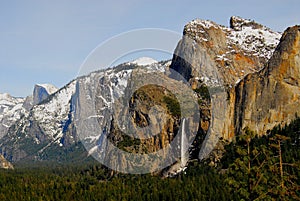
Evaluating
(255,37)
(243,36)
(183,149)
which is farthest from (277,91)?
(243,36)

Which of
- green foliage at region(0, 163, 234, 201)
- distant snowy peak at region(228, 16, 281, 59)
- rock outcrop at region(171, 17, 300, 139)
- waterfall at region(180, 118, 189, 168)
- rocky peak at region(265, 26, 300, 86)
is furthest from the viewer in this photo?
distant snowy peak at region(228, 16, 281, 59)

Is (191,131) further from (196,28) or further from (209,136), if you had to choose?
(196,28)

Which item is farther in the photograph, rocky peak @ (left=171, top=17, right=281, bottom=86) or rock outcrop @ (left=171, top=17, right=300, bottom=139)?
rocky peak @ (left=171, top=17, right=281, bottom=86)

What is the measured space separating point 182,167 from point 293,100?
38.8m

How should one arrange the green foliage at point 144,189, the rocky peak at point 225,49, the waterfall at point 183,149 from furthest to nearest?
the rocky peak at point 225,49 < the waterfall at point 183,149 < the green foliage at point 144,189

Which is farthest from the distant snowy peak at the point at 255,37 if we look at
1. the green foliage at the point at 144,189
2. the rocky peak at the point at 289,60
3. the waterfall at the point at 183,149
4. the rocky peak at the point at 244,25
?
the green foliage at the point at 144,189

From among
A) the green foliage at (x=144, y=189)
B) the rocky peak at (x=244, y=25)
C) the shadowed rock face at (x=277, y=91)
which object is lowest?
the green foliage at (x=144, y=189)

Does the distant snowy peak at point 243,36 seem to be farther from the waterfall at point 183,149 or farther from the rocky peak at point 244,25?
the waterfall at point 183,149

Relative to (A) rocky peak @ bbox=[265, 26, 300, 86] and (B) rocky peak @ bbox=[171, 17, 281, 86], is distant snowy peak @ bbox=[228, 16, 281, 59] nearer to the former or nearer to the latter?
(B) rocky peak @ bbox=[171, 17, 281, 86]

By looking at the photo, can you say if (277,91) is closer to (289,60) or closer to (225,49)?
(289,60)

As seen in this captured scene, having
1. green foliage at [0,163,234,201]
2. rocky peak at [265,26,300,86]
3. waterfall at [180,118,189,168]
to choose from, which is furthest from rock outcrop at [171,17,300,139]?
green foliage at [0,163,234,201]

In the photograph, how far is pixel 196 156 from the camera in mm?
136250

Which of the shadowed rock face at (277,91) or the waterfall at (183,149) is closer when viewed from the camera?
the shadowed rock face at (277,91)

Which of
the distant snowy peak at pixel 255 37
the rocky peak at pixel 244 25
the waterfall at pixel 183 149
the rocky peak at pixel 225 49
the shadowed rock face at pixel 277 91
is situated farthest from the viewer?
the rocky peak at pixel 244 25
